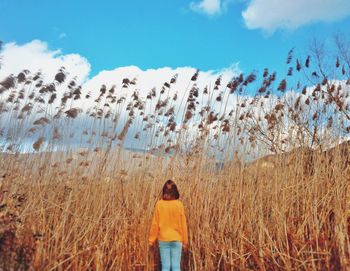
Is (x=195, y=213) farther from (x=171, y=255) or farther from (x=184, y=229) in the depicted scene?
(x=171, y=255)

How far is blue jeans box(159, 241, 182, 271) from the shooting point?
4.22 m

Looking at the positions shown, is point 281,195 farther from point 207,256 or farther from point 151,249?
point 151,249

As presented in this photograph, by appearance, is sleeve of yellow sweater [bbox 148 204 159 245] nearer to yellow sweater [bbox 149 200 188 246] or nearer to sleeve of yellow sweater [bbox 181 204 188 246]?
yellow sweater [bbox 149 200 188 246]

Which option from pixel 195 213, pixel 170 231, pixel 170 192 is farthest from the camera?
pixel 195 213

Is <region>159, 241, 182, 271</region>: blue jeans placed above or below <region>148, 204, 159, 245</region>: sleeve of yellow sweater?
below

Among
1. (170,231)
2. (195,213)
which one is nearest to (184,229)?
(170,231)

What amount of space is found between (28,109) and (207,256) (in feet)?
10.1

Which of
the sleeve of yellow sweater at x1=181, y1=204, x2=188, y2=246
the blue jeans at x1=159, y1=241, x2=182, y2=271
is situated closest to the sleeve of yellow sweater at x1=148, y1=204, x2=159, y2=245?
the blue jeans at x1=159, y1=241, x2=182, y2=271

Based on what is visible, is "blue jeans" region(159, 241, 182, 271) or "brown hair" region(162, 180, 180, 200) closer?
"blue jeans" region(159, 241, 182, 271)

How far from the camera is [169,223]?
423cm

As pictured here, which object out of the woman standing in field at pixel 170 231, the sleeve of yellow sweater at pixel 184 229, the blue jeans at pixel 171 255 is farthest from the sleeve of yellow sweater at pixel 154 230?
the sleeve of yellow sweater at pixel 184 229

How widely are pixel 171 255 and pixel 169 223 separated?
0.38 metres

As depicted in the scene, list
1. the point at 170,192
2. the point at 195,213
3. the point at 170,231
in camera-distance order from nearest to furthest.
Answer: the point at 170,231, the point at 170,192, the point at 195,213

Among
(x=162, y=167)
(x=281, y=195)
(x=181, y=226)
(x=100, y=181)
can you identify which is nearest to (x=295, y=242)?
(x=281, y=195)
